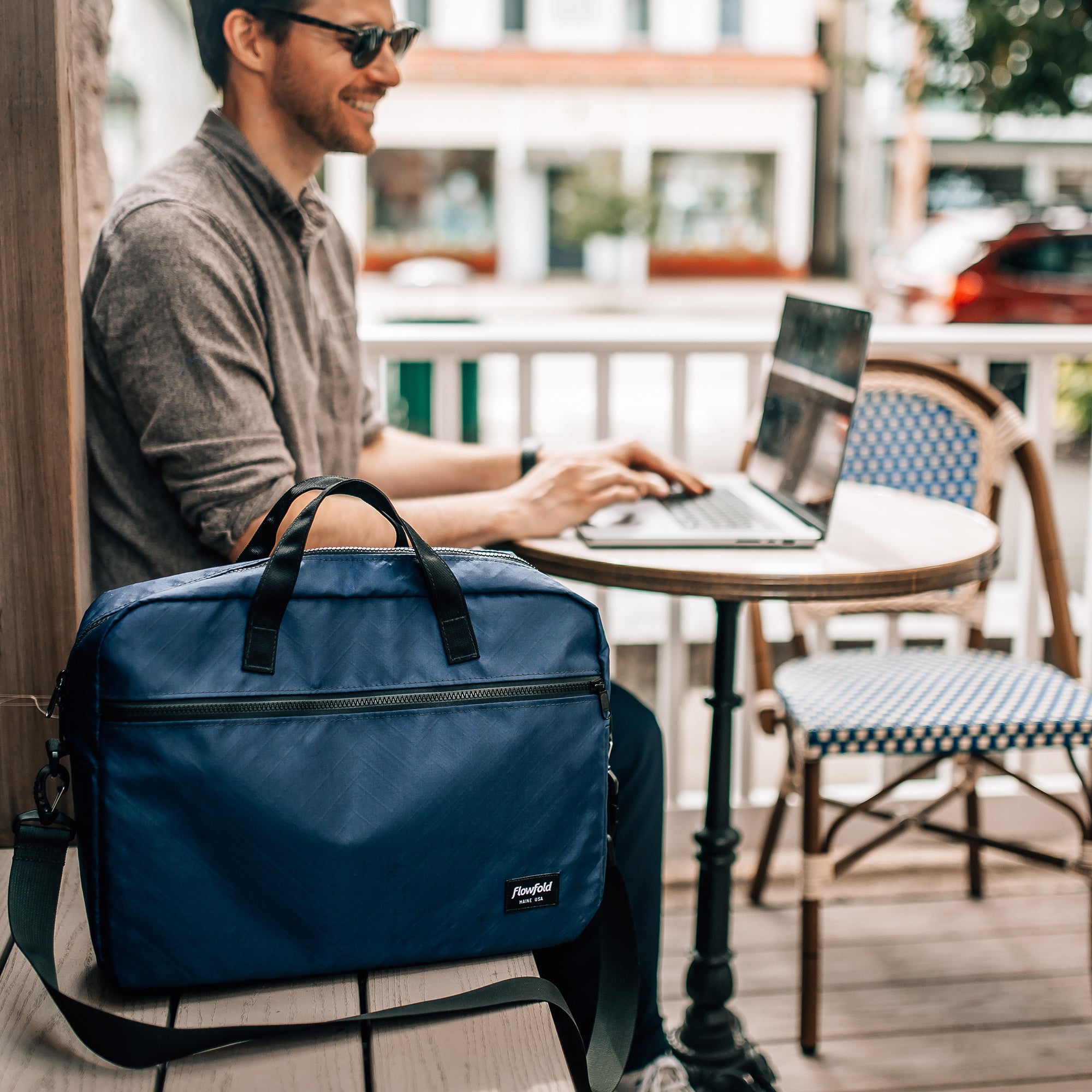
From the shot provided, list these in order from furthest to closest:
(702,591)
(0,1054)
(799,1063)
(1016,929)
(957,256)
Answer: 1. (957,256)
2. (1016,929)
3. (799,1063)
4. (702,591)
5. (0,1054)

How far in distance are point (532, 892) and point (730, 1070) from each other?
3.05 ft

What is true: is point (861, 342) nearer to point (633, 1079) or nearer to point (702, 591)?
point (702, 591)

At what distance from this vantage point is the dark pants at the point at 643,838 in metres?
1.58

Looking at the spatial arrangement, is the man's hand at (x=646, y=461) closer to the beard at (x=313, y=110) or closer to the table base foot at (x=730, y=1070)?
the beard at (x=313, y=110)

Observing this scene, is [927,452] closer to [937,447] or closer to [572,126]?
[937,447]

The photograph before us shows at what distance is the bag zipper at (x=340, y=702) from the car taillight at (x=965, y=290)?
9.58 metres

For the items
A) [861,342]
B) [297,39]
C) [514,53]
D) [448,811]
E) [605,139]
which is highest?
[514,53]

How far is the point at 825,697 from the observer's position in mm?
2113

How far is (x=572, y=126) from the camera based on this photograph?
1013 inches

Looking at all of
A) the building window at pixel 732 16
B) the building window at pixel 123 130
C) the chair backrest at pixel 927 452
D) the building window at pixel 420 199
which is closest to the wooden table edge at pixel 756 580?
the chair backrest at pixel 927 452

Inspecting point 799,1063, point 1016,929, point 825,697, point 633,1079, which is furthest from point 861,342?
point 1016,929

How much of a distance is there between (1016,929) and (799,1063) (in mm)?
666

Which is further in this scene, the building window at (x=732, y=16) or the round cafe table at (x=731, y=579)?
the building window at (x=732, y=16)

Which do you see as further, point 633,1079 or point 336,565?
point 633,1079
